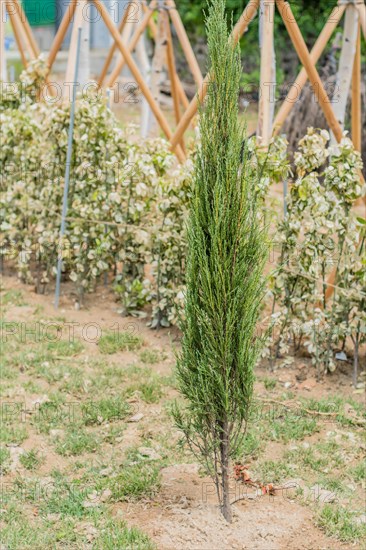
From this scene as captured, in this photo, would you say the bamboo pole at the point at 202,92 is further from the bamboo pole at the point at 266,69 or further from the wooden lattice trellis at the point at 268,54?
the bamboo pole at the point at 266,69

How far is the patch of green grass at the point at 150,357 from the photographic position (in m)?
5.80

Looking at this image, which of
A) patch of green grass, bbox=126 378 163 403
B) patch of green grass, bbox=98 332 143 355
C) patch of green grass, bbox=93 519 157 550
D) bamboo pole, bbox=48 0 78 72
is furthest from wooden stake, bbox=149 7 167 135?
patch of green grass, bbox=93 519 157 550

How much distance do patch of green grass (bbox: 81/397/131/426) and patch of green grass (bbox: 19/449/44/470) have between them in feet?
1.45

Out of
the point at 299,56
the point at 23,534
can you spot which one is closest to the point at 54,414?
the point at 23,534

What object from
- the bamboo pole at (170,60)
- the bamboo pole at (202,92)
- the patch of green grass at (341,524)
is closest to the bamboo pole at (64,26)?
the bamboo pole at (170,60)

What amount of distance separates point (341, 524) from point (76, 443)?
1.54 meters

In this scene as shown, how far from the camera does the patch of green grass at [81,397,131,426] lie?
502 cm

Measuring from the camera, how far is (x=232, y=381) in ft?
12.2

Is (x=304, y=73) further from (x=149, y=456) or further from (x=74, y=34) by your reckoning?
(x=149, y=456)

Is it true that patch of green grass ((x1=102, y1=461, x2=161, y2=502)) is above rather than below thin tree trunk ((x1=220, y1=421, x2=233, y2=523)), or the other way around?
below

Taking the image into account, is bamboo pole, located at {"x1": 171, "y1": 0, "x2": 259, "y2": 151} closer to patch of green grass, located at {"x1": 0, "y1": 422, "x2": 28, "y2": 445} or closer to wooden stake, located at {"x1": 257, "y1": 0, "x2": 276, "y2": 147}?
wooden stake, located at {"x1": 257, "y1": 0, "x2": 276, "y2": 147}

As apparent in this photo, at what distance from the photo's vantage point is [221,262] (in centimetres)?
353

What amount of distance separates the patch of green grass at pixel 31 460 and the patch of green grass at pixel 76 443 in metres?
0.12

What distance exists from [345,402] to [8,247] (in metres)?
3.51
